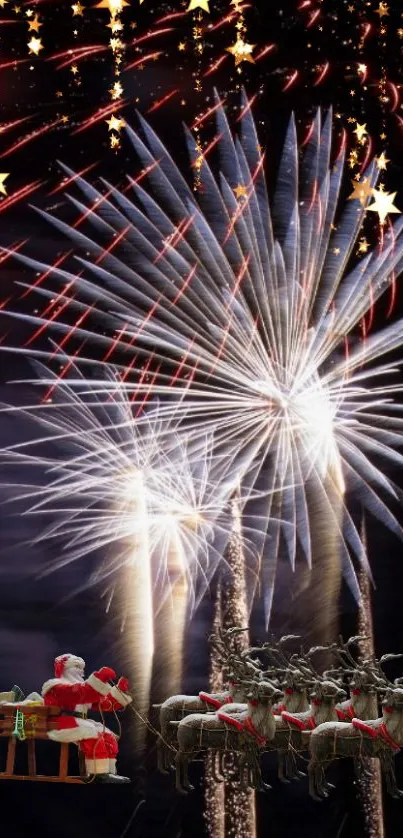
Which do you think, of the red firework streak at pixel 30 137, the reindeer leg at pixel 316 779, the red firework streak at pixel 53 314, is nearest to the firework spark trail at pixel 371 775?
the reindeer leg at pixel 316 779

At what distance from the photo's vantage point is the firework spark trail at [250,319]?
869 centimetres

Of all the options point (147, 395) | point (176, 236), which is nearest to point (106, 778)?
point (147, 395)

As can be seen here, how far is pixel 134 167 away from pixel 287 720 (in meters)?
3.75

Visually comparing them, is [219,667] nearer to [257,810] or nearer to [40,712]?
[257,810]

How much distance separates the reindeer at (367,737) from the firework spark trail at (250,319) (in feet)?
4.49

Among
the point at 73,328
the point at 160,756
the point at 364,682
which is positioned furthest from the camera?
the point at 73,328

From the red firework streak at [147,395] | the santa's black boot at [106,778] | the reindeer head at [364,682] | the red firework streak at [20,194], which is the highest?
the red firework streak at [20,194]

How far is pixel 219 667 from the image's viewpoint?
8.46 metres

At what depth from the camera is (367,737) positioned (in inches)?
289

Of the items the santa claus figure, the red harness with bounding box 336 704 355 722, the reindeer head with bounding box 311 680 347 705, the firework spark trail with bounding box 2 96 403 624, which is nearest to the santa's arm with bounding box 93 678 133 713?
the santa claus figure

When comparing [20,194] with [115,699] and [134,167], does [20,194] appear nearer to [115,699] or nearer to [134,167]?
[134,167]

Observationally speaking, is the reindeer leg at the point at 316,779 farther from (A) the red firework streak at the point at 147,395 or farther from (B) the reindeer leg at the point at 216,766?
(A) the red firework streak at the point at 147,395

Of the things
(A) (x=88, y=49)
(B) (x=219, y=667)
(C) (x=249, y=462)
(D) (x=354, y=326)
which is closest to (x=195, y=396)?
(C) (x=249, y=462)

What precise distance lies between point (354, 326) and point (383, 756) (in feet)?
9.78
